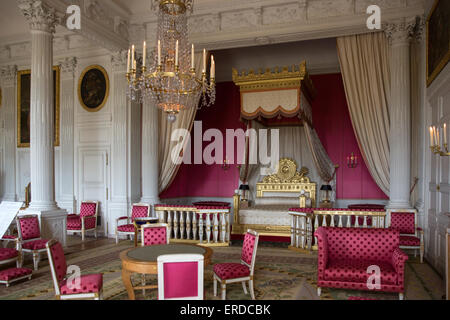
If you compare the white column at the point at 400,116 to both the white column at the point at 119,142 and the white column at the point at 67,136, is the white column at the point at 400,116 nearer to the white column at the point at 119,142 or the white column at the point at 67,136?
the white column at the point at 119,142

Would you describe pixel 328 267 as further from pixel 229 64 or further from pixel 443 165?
pixel 229 64

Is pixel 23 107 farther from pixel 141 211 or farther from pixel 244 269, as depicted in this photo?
pixel 244 269

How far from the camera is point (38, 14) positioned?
6.52 m

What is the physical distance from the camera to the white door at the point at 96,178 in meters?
9.27

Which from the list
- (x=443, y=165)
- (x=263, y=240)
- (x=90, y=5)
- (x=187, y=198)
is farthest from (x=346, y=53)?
(x=187, y=198)

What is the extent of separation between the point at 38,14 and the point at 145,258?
16.5ft

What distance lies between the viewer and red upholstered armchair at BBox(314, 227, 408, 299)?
4.38m

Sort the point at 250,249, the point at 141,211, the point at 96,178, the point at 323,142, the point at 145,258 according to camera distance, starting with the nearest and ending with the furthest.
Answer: the point at 145,258 → the point at 250,249 → the point at 141,211 → the point at 96,178 → the point at 323,142

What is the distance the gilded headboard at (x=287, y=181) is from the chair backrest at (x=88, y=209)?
431 centimetres

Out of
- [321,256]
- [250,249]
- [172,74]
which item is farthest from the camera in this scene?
[172,74]

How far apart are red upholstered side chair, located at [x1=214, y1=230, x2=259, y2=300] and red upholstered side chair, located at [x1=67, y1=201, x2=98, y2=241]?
16.9 ft

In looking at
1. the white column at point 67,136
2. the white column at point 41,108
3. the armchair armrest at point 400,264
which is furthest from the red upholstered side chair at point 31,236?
the armchair armrest at point 400,264

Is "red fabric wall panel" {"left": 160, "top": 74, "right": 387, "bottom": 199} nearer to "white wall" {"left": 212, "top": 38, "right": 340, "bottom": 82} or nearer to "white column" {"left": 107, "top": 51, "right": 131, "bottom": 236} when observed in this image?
"white wall" {"left": 212, "top": 38, "right": 340, "bottom": 82}

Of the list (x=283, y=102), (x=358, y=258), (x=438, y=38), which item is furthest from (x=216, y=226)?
(x=438, y=38)
